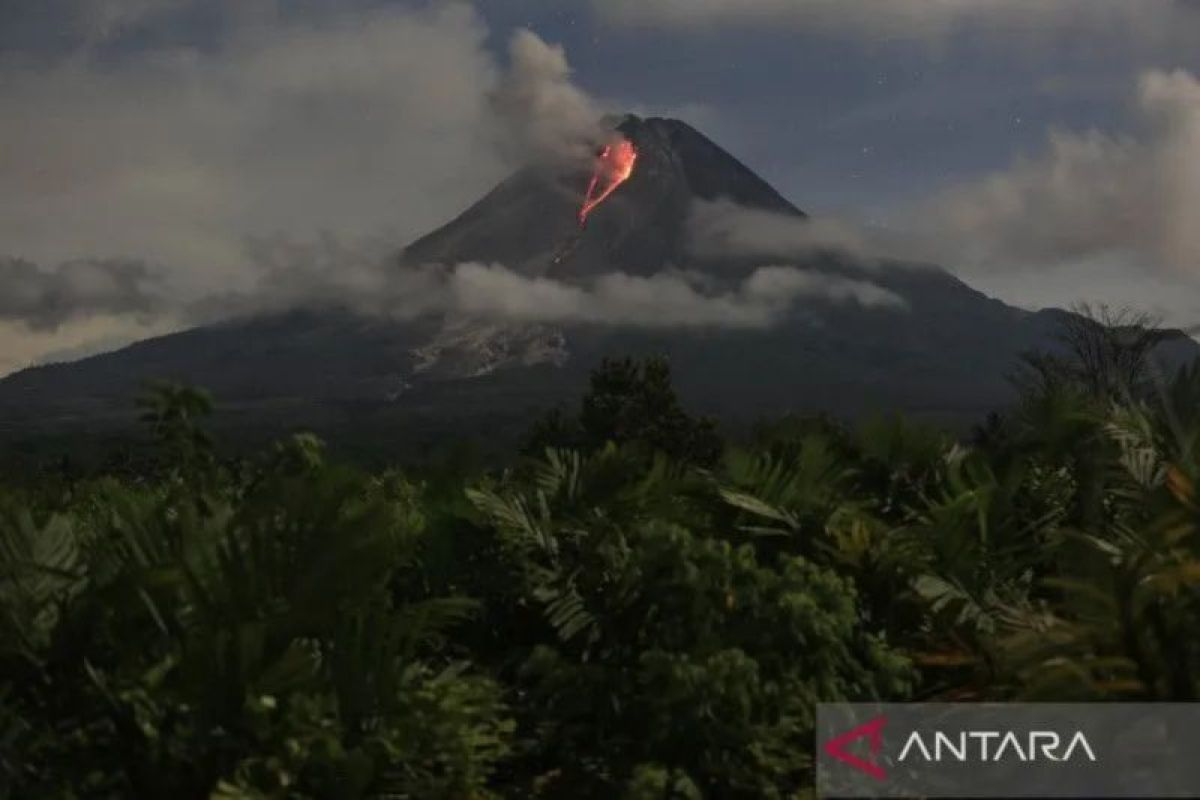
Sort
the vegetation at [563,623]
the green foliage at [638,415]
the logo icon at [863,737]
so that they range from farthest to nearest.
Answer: the green foliage at [638,415] < the logo icon at [863,737] < the vegetation at [563,623]

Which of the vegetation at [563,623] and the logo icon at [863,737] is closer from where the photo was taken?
the vegetation at [563,623]

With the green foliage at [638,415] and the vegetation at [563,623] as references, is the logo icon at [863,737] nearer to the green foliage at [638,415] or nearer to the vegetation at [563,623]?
the vegetation at [563,623]

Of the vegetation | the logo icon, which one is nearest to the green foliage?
the vegetation

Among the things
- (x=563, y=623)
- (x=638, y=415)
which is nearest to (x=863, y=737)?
(x=563, y=623)

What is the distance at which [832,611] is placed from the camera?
513cm

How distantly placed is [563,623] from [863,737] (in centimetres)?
140

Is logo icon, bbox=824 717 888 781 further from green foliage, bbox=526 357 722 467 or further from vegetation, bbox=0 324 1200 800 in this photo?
green foliage, bbox=526 357 722 467

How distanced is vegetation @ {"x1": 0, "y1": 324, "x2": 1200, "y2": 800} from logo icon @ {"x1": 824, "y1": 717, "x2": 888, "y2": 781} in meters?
0.15

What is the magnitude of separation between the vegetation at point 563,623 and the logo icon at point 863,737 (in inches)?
5.9

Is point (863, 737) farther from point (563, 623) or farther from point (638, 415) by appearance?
point (638, 415)

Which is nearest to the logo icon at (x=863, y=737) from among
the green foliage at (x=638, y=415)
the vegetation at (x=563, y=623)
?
the vegetation at (x=563, y=623)

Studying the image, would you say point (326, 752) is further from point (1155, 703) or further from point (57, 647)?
point (1155, 703)

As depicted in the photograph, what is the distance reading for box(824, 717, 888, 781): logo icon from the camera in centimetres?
467

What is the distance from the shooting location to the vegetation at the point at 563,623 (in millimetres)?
4125
